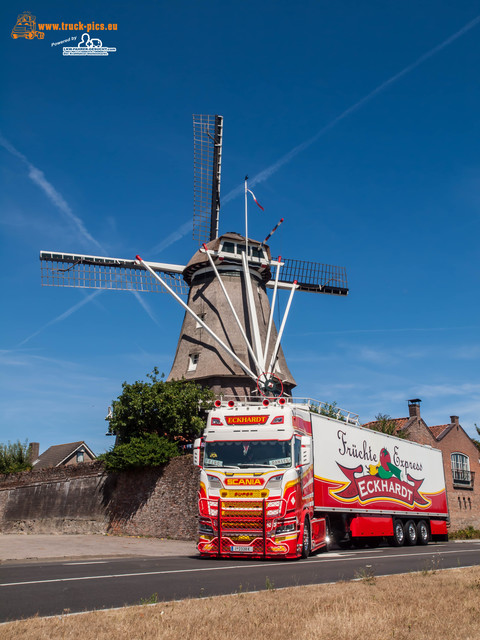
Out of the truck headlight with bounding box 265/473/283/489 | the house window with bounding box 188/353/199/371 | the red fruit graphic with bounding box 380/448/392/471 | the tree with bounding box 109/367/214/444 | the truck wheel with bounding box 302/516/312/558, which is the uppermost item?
the house window with bounding box 188/353/199/371

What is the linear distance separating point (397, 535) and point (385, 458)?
2852 millimetres

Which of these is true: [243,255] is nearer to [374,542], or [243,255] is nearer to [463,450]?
[374,542]

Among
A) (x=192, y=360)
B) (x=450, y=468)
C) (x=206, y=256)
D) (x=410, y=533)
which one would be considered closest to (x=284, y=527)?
(x=410, y=533)

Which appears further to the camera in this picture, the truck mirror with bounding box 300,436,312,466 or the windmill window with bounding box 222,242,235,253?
the windmill window with bounding box 222,242,235,253

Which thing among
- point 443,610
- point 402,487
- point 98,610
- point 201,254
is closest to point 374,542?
point 402,487

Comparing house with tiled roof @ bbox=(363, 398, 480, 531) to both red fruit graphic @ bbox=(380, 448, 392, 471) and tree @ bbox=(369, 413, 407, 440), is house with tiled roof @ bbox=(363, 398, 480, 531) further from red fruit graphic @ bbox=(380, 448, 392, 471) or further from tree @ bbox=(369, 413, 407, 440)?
red fruit graphic @ bbox=(380, 448, 392, 471)

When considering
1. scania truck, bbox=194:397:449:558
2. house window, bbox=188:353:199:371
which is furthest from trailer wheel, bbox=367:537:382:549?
house window, bbox=188:353:199:371

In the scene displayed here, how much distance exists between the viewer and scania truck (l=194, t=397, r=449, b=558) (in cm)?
1530

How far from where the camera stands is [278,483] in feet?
50.5

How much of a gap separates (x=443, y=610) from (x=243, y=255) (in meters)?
31.5

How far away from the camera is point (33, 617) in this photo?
6.70 metres

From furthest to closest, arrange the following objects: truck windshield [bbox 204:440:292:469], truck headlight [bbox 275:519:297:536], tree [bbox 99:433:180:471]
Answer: tree [bbox 99:433:180:471] → truck windshield [bbox 204:440:292:469] → truck headlight [bbox 275:519:297:536]

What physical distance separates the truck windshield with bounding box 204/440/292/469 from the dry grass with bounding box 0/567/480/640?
6797mm

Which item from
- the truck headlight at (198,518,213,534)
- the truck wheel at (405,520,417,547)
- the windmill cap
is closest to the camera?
the truck headlight at (198,518,213,534)
